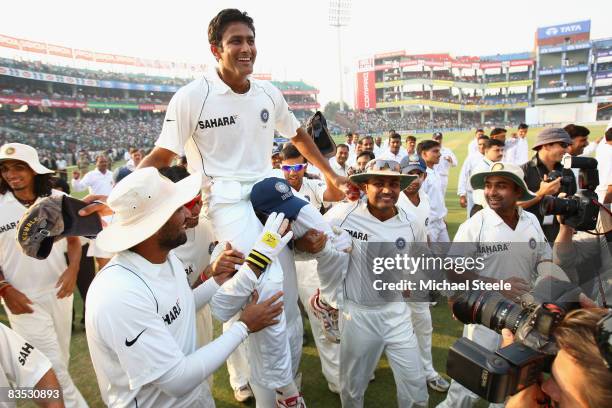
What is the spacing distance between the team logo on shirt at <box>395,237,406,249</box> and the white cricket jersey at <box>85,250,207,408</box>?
184cm

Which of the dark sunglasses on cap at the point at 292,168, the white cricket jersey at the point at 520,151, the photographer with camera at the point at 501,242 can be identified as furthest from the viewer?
the white cricket jersey at the point at 520,151

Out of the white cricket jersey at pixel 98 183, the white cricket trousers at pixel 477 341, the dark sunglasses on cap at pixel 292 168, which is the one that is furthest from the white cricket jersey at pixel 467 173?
the white cricket jersey at pixel 98 183

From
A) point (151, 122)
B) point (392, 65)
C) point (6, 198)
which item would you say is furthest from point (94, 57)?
point (6, 198)

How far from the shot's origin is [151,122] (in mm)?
50875

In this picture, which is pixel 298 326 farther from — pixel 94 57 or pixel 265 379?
pixel 94 57

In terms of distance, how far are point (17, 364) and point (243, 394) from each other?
211 centimetres

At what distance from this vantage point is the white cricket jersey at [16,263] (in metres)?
3.28

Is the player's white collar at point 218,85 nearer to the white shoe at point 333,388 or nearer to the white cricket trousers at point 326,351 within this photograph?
the white cricket trousers at point 326,351

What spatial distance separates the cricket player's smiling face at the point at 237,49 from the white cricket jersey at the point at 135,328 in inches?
49.5

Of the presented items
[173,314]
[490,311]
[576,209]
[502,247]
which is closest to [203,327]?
[173,314]

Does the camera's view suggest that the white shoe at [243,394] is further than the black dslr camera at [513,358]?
Yes

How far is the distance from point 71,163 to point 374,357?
34070mm

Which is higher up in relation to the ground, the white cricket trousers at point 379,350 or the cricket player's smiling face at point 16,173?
the cricket player's smiling face at point 16,173

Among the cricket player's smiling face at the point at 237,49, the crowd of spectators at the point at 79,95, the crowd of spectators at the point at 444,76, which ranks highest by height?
the crowd of spectators at the point at 444,76
